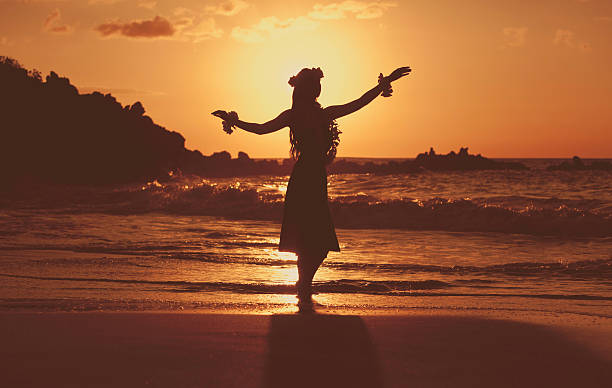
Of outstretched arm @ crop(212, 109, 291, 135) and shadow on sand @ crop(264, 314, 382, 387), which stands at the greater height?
outstretched arm @ crop(212, 109, 291, 135)

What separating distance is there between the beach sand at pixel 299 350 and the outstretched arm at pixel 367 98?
198cm

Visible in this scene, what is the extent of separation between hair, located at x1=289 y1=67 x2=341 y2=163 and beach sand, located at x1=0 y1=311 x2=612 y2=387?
68.9 inches

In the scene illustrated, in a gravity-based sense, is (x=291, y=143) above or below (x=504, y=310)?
above

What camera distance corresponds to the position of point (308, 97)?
6766mm

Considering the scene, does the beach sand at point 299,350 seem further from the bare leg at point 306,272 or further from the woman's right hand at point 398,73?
the woman's right hand at point 398,73

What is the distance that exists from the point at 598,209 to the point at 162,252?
42.7ft

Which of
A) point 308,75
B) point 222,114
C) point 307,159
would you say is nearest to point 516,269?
point 307,159

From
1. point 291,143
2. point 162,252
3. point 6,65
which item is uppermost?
point 6,65

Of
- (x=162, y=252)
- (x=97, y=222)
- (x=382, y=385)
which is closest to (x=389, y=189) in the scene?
(x=97, y=222)

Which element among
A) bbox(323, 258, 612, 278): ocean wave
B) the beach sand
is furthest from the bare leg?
bbox(323, 258, 612, 278): ocean wave

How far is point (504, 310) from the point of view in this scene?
646cm

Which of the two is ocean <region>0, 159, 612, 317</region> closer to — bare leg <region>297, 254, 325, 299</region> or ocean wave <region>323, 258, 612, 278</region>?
ocean wave <region>323, 258, 612, 278</region>

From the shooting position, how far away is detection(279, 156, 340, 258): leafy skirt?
677 cm

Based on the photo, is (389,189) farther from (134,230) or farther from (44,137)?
(44,137)
